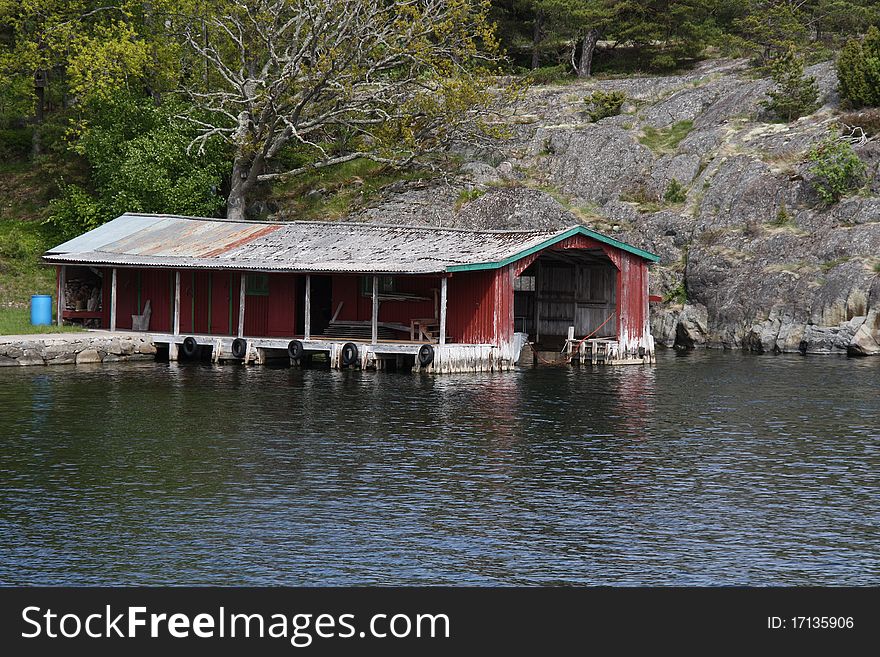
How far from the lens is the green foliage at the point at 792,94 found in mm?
65188

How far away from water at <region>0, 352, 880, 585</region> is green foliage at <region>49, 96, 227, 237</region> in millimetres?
26556

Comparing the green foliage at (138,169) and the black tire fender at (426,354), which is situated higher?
the green foliage at (138,169)

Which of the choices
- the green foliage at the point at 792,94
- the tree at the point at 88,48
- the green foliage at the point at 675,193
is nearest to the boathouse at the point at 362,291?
the green foliage at the point at 675,193

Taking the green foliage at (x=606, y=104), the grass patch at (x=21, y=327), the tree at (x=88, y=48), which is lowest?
the grass patch at (x=21, y=327)

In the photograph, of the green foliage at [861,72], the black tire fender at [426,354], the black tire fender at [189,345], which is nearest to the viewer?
the black tire fender at [426,354]

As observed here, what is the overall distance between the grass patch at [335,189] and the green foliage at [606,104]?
11428 mm

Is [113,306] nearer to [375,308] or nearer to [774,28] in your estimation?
[375,308]

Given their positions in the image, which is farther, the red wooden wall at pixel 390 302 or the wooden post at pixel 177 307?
the wooden post at pixel 177 307

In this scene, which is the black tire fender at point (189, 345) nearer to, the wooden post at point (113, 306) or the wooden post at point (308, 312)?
the wooden post at point (113, 306)

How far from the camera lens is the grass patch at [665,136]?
221 ft

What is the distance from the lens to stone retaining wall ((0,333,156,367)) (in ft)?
144

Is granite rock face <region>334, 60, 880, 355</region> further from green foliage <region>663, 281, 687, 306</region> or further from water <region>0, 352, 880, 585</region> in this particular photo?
water <region>0, 352, 880, 585</region>

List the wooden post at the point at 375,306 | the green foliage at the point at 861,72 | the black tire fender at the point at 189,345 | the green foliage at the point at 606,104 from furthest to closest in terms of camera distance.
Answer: the green foliage at the point at 606,104
the green foliage at the point at 861,72
the black tire fender at the point at 189,345
the wooden post at the point at 375,306

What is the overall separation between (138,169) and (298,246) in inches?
769
